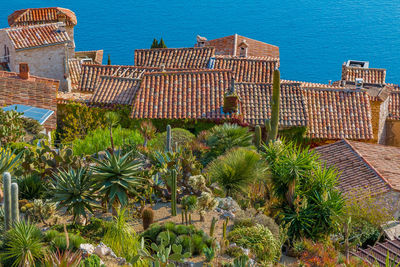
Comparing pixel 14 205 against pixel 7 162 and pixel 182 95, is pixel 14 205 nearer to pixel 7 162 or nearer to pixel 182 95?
pixel 7 162

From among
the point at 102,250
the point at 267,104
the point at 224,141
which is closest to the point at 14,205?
the point at 102,250

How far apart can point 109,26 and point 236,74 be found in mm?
53837

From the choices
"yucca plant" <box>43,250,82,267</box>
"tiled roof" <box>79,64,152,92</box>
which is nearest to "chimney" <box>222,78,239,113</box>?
"tiled roof" <box>79,64,152,92</box>

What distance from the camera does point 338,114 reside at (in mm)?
28891

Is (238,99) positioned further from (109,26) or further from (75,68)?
(109,26)

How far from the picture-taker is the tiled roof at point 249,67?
1344 inches


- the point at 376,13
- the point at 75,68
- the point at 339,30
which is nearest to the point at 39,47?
the point at 75,68

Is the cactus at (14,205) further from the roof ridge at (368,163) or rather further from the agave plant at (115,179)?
the roof ridge at (368,163)

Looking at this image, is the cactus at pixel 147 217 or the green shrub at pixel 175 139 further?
the green shrub at pixel 175 139

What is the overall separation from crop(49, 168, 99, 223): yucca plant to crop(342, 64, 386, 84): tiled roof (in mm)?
28901

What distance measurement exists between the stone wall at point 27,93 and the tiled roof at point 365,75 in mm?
21189

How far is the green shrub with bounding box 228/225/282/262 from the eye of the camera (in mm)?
13047

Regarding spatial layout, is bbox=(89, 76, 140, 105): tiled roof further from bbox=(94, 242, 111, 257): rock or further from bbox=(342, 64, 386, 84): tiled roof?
bbox=(94, 242, 111, 257): rock

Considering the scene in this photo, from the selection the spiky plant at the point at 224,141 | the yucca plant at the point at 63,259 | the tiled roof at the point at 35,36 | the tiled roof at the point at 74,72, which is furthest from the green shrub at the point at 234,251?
the tiled roof at the point at 35,36
